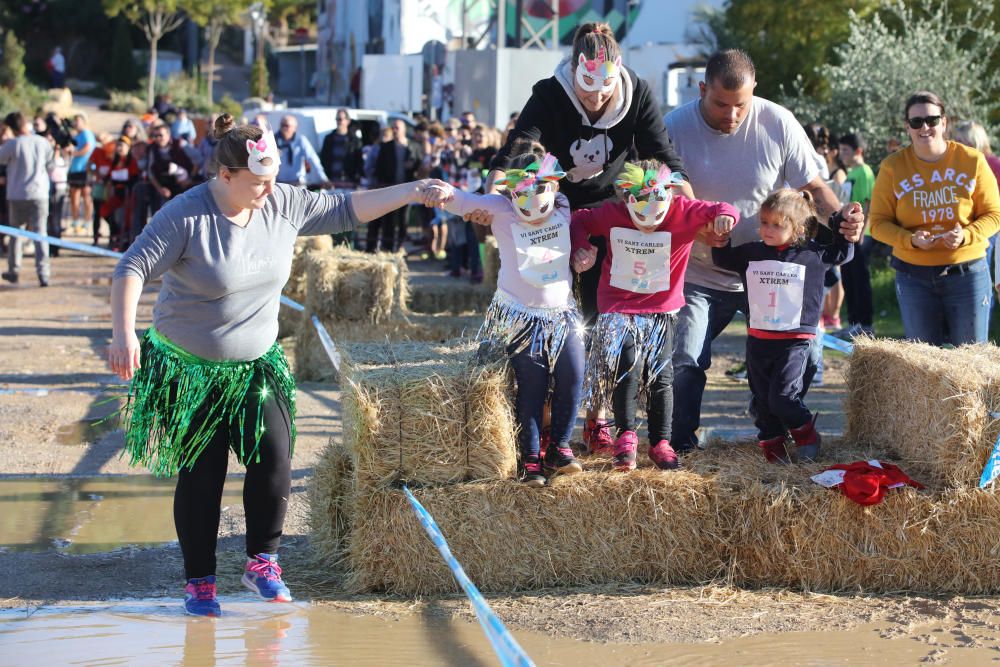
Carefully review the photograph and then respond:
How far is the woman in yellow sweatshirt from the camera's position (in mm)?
6320

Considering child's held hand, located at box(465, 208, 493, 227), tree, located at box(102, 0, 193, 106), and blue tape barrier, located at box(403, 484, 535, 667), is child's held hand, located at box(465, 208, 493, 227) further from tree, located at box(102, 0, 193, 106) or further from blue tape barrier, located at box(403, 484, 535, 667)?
tree, located at box(102, 0, 193, 106)

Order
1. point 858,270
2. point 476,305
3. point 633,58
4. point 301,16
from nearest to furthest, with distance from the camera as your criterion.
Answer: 1. point 858,270
2. point 476,305
3. point 633,58
4. point 301,16

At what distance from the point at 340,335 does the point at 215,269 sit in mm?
5759

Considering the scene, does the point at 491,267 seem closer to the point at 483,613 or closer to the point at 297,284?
→ the point at 297,284

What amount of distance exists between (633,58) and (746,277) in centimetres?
2770

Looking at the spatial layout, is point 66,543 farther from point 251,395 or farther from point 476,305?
point 476,305

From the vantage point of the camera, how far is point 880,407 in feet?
18.2

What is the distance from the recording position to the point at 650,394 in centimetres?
538

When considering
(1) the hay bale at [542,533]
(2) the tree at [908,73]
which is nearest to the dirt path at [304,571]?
(1) the hay bale at [542,533]

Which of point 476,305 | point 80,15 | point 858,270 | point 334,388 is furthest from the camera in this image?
point 80,15

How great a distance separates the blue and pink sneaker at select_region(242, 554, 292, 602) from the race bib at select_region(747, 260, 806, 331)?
7.61 feet

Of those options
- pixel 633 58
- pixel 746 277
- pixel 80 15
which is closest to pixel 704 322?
pixel 746 277

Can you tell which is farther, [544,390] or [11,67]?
[11,67]

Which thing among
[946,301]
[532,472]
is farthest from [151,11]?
[532,472]
